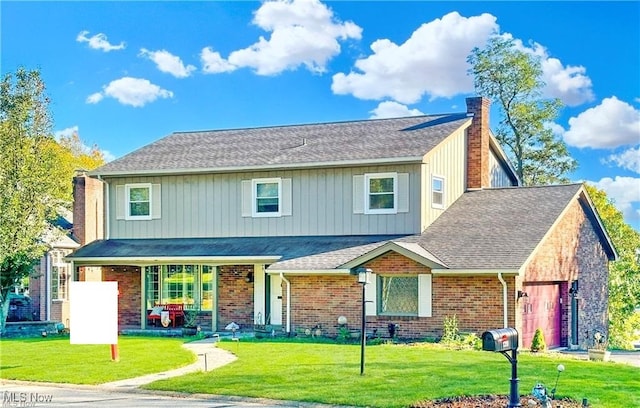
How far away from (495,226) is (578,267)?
409 cm

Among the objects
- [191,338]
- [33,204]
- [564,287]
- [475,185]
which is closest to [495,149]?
[475,185]

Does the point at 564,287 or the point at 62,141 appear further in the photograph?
the point at 62,141

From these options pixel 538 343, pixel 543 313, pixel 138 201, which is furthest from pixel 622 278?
pixel 138 201

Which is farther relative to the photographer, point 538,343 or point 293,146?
point 293,146

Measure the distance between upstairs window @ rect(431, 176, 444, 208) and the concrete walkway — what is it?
820 centimetres

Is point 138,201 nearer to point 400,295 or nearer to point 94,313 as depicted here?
point 400,295

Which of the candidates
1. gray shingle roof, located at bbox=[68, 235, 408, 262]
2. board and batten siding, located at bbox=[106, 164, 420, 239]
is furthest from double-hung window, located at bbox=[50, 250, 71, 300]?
board and batten siding, located at bbox=[106, 164, 420, 239]

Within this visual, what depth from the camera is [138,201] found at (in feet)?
98.8

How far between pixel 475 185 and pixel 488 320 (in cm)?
764

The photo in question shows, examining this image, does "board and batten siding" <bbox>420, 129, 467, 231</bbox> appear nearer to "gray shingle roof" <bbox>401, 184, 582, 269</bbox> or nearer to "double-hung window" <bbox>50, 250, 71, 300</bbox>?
"gray shingle roof" <bbox>401, 184, 582, 269</bbox>

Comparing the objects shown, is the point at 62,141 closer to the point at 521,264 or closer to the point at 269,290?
the point at 269,290

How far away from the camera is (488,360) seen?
708 inches

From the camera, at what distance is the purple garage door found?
23391mm

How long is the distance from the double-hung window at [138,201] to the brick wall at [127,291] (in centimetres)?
179
